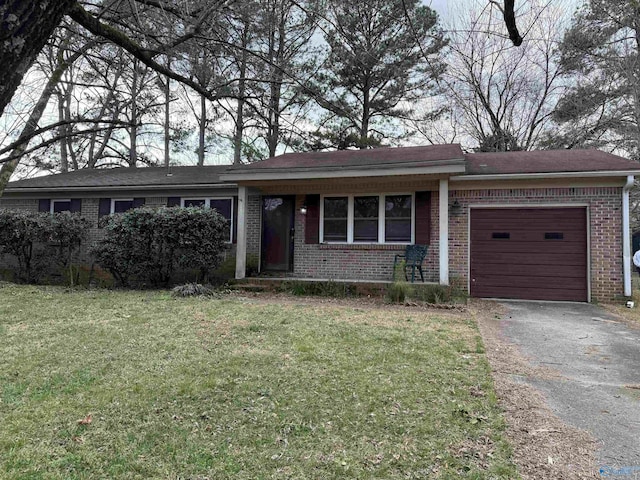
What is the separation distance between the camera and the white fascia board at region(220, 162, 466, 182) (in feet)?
26.4

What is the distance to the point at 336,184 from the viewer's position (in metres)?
9.72

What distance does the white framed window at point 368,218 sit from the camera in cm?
950

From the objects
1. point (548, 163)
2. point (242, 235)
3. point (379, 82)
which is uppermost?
point (379, 82)

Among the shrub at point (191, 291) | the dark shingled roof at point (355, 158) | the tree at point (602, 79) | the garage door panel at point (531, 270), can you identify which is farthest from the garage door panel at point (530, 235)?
the tree at point (602, 79)

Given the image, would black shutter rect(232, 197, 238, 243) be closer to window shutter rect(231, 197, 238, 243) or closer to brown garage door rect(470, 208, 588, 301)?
window shutter rect(231, 197, 238, 243)

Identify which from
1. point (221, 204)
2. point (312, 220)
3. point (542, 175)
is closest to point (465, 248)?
point (542, 175)

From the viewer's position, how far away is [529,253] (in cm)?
863

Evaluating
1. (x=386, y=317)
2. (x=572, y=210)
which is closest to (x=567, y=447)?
(x=386, y=317)

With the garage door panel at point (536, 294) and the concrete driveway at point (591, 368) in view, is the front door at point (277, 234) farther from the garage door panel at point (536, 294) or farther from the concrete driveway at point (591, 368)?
the concrete driveway at point (591, 368)

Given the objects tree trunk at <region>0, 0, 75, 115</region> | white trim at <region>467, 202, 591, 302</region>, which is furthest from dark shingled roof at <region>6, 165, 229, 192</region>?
tree trunk at <region>0, 0, 75, 115</region>

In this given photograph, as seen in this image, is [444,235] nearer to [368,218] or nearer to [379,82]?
[368,218]

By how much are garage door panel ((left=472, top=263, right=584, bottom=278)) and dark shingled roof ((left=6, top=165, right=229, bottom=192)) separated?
6949mm

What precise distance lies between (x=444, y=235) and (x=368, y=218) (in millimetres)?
2058

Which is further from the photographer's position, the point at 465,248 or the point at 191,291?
the point at 465,248
